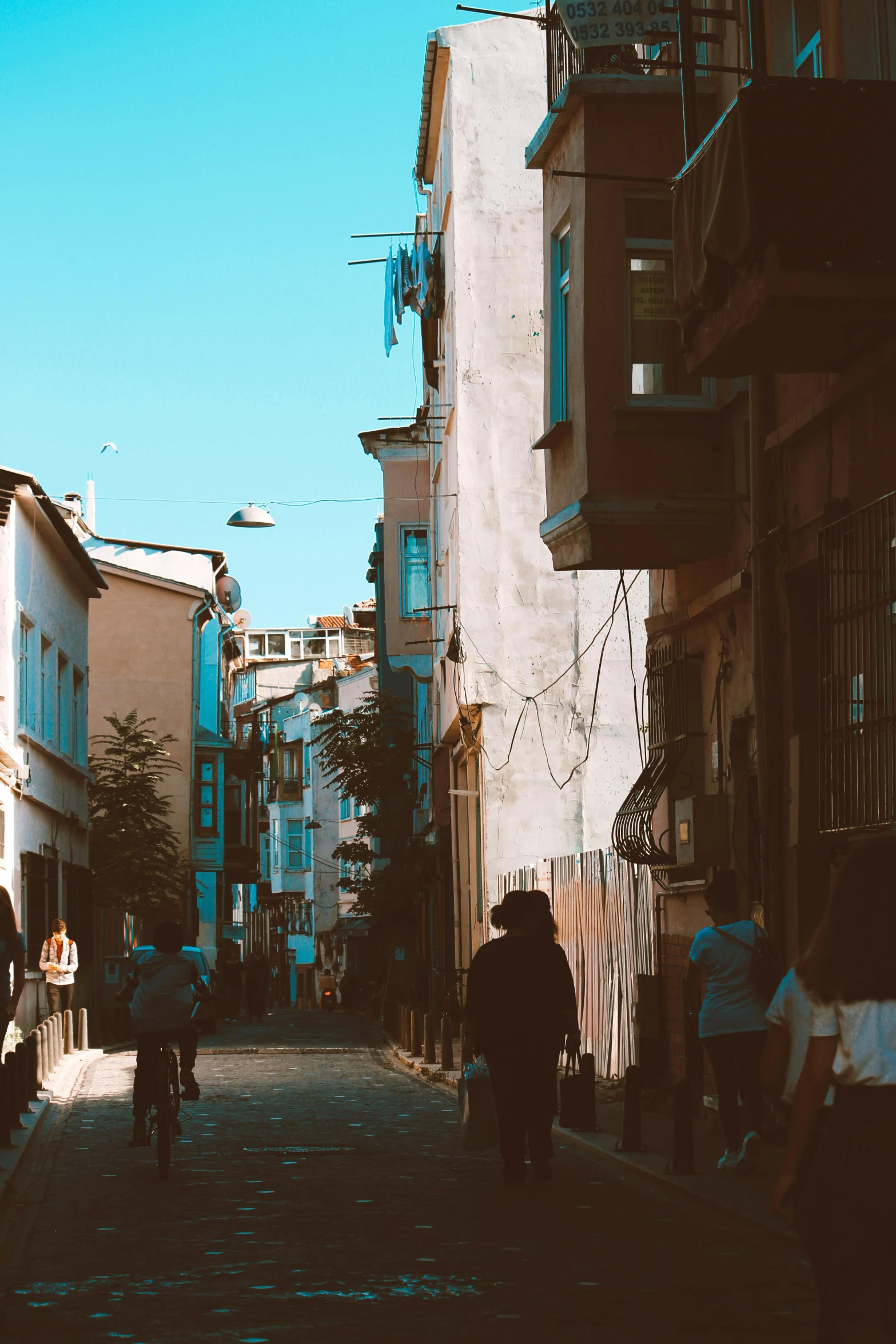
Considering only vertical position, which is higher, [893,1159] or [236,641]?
[236,641]

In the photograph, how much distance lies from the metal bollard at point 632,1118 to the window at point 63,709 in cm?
1973

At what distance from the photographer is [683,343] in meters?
11.8

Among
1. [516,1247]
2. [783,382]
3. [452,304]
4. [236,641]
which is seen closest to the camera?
[516,1247]

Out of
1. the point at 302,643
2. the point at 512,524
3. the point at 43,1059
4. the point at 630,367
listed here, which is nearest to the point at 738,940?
the point at 630,367

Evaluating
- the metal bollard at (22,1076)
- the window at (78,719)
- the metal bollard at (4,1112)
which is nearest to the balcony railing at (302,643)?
the window at (78,719)

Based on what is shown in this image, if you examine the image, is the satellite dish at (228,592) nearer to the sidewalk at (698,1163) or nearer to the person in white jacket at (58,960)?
the person in white jacket at (58,960)

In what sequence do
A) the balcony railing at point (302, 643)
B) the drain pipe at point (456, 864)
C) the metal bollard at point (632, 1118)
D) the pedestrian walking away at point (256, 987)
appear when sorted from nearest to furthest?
1. the metal bollard at point (632, 1118)
2. the drain pipe at point (456, 864)
3. the pedestrian walking away at point (256, 987)
4. the balcony railing at point (302, 643)

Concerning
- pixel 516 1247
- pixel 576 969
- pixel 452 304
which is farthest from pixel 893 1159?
pixel 452 304

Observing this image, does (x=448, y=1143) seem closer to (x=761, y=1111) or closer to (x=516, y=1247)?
(x=761, y=1111)

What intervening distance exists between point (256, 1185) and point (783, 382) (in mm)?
6403

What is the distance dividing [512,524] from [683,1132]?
1740 cm

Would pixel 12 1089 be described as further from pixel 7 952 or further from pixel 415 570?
pixel 415 570

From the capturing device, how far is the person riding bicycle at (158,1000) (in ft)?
42.4

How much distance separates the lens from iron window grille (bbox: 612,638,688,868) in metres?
15.4
